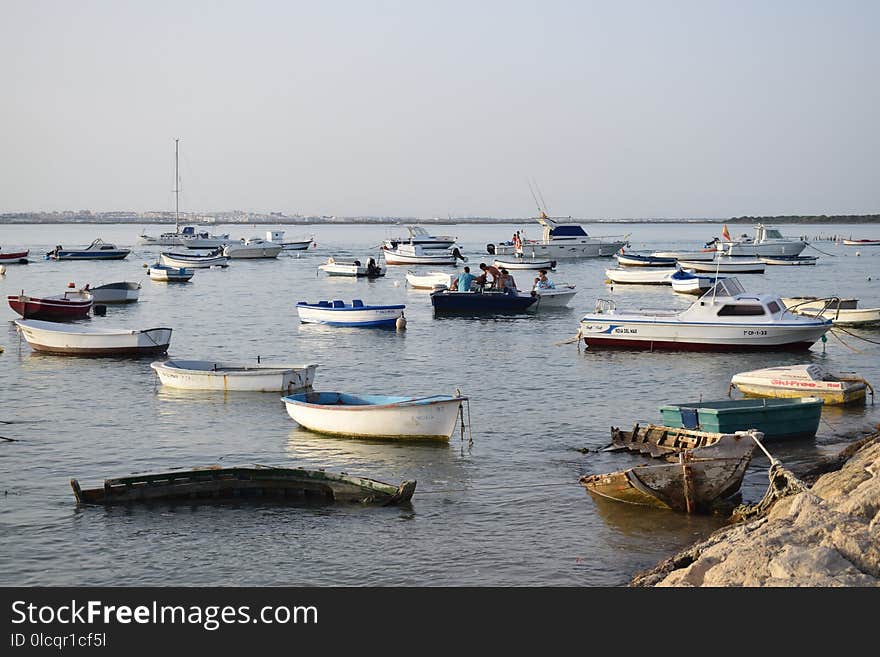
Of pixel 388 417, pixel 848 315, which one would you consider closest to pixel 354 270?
pixel 848 315

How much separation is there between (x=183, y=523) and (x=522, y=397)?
40.1 ft

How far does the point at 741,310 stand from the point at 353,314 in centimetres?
1539

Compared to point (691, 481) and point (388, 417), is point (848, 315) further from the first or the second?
point (691, 481)

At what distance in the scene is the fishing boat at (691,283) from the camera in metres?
57.7

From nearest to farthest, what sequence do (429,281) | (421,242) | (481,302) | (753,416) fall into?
(753,416)
(481,302)
(429,281)
(421,242)

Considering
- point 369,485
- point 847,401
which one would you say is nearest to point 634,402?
point 847,401

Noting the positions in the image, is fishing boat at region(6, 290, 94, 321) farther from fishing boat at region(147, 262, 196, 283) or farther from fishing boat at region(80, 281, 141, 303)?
fishing boat at region(147, 262, 196, 283)

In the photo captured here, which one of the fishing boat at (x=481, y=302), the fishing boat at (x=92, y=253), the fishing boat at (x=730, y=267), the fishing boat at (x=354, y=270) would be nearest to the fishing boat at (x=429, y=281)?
the fishing boat at (x=354, y=270)

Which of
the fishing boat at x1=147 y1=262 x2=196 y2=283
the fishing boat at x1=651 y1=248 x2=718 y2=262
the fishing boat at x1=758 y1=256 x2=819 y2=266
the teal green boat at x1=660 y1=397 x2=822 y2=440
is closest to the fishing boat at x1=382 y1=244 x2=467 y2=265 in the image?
the fishing boat at x1=651 y1=248 x2=718 y2=262

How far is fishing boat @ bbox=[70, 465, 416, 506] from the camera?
16.0 metres

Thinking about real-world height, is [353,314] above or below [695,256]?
below

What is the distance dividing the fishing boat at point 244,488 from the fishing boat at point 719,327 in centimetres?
1896

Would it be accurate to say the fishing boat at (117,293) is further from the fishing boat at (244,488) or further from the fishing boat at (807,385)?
the fishing boat at (244,488)

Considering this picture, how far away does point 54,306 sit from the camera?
4244cm
